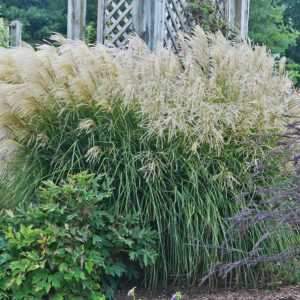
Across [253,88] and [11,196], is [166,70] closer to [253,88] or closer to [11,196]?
[253,88]

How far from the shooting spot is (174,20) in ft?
18.0

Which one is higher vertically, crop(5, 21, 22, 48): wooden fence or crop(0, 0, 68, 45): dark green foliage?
crop(0, 0, 68, 45): dark green foliage

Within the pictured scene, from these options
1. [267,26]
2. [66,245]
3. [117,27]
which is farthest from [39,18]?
[66,245]

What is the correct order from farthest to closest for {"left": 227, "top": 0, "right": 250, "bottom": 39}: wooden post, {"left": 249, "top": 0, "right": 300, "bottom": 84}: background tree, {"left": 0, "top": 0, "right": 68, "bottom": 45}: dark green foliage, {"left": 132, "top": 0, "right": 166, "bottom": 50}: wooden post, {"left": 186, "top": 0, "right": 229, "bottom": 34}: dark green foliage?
{"left": 0, "top": 0, "right": 68, "bottom": 45}: dark green foliage, {"left": 249, "top": 0, "right": 300, "bottom": 84}: background tree, {"left": 227, "top": 0, "right": 250, "bottom": 39}: wooden post, {"left": 186, "top": 0, "right": 229, "bottom": 34}: dark green foliage, {"left": 132, "top": 0, "right": 166, "bottom": 50}: wooden post

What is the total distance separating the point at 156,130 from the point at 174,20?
2950mm

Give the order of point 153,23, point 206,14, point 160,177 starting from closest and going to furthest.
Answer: point 160,177 → point 153,23 → point 206,14

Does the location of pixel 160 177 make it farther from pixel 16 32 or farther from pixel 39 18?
pixel 39 18

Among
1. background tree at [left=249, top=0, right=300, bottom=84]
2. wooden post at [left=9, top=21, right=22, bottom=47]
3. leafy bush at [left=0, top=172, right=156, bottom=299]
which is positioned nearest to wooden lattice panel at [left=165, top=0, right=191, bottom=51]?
leafy bush at [left=0, top=172, right=156, bottom=299]

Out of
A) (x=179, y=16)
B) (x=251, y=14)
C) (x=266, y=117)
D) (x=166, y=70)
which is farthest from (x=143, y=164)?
(x=251, y=14)

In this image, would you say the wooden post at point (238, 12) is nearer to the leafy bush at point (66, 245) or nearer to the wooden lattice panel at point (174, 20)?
the wooden lattice panel at point (174, 20)

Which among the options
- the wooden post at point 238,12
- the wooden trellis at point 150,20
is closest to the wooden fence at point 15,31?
the wooden trellis at point 150,20

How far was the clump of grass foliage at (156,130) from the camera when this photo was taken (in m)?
2.86

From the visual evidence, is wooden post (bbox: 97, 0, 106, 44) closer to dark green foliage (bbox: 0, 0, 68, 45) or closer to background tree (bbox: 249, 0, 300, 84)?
background tree (bbox: 249, 0, 300, 84)

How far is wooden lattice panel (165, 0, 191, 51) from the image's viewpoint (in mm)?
5367
